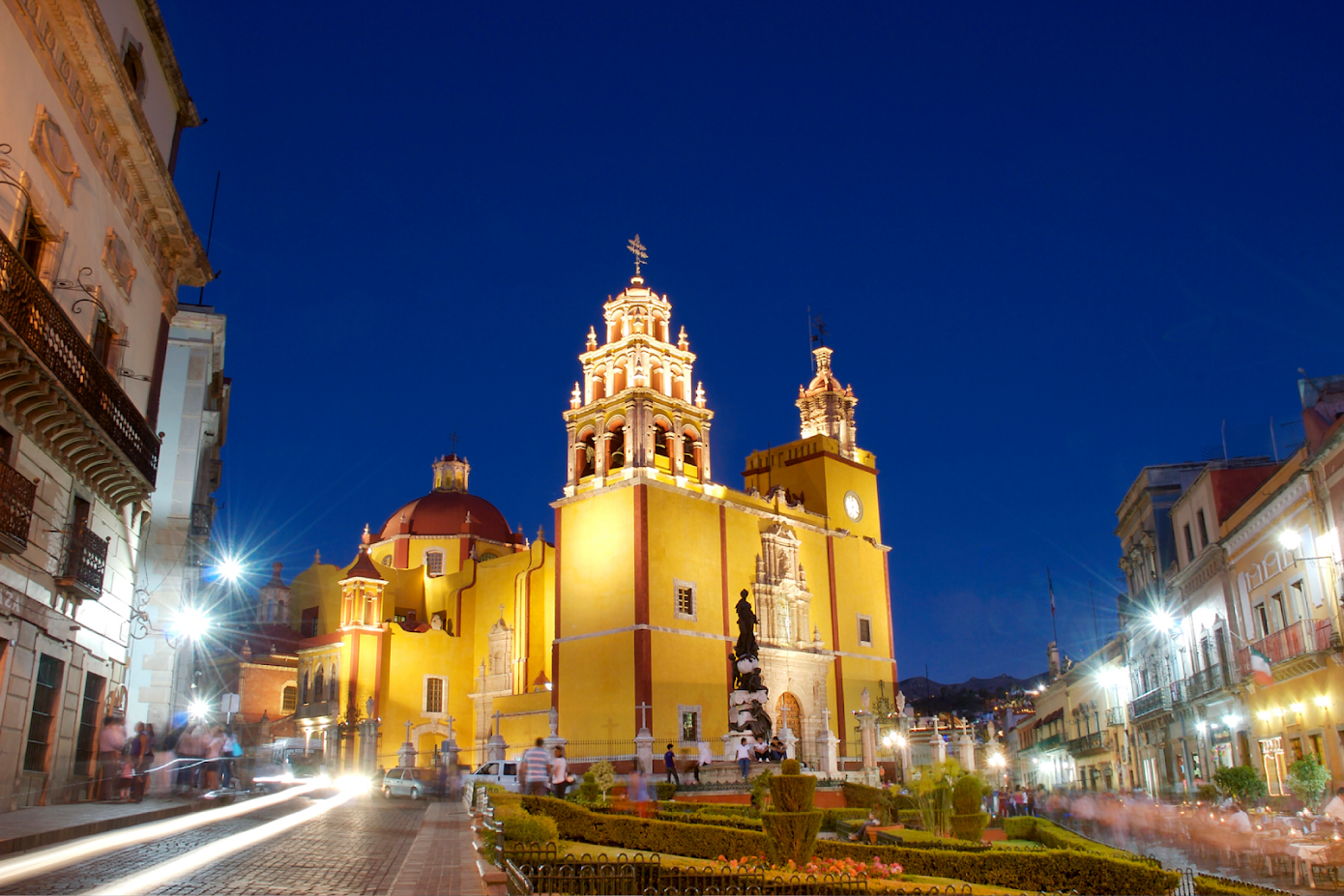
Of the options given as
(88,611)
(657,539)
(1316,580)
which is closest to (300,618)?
(657,539)

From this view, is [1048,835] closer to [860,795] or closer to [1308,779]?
[1308,779]

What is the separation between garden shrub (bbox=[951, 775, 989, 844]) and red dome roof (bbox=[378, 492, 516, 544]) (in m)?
33.1

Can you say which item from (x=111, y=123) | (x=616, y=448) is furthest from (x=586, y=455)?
(x=111, y=123)

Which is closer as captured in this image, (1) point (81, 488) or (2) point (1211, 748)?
(1) point (81, 488)

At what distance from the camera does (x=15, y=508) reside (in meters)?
11.3

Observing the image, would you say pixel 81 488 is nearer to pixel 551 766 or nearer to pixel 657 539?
pixel 551 766

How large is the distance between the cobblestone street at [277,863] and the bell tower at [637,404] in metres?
20.9

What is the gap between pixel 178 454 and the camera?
71.4 ft

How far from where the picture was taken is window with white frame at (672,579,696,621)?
3209cm

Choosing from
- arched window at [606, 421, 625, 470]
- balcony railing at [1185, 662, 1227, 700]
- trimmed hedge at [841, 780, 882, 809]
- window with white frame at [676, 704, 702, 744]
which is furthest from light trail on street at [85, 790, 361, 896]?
arched window at [606, 421, 625, 470]

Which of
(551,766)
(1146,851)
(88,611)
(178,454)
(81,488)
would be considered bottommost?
(1146,851)

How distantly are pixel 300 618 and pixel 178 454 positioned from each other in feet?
90.3

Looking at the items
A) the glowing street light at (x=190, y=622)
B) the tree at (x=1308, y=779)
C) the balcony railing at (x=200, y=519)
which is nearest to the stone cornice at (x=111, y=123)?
the glowing street light at (x=190, y=622)

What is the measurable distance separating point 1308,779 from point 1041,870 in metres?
6.48
